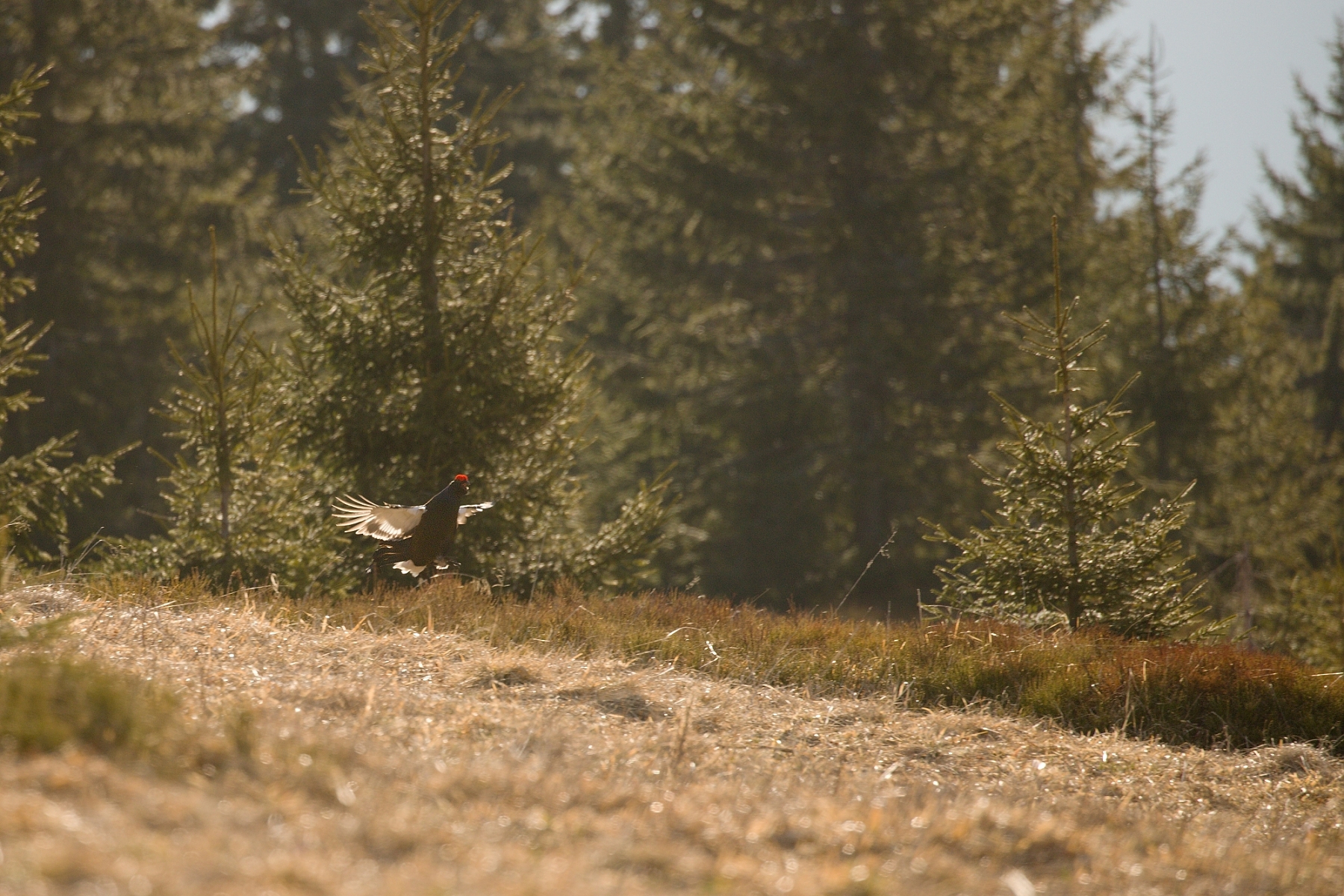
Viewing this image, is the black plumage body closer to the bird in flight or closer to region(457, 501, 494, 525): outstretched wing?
the bird in flight

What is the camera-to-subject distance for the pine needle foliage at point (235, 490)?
8.50 meters

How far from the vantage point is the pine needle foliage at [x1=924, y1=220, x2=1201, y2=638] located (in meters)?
7.84

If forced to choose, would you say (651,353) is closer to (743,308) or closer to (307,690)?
(743,308)

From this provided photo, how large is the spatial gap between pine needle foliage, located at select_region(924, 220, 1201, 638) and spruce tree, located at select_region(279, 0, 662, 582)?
3.89 m

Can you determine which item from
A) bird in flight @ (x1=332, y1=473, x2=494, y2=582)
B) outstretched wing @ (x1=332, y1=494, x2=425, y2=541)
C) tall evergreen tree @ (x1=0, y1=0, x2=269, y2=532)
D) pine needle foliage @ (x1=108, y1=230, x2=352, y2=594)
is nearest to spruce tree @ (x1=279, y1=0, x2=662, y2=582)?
pine needle foliage @ (x1=108, y1=230, x2=352, y2=594)

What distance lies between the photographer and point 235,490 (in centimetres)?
888

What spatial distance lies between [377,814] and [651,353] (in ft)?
54.2

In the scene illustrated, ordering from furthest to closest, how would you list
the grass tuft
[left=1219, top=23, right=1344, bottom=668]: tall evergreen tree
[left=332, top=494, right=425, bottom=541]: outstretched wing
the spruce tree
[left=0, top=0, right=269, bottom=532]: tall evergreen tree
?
[left=0, top=0, right=269, bottom=532]: tall evergreen tree
[left=1219, top=23, right=1344, bottom=668]: tall evergreen tree
the spruce tree
[left=332, top=494, right=425, bottom=541]: outstretched wing
the grass tuft

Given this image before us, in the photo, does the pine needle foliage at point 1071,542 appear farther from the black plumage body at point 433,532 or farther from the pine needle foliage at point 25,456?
the pine needle foliage at point 25,456

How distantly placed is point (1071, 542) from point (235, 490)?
271 inches

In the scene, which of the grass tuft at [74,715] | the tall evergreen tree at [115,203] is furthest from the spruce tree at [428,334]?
the tall evergreen tree at [115,203]

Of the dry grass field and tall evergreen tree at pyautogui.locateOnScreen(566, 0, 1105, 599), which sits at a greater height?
tall evergreen tree at pyautogui.locateOnScreen(566, 0, 1105, 599)

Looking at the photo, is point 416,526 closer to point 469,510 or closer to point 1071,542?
point 469,510

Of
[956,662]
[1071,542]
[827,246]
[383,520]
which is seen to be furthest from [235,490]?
[827,246]
